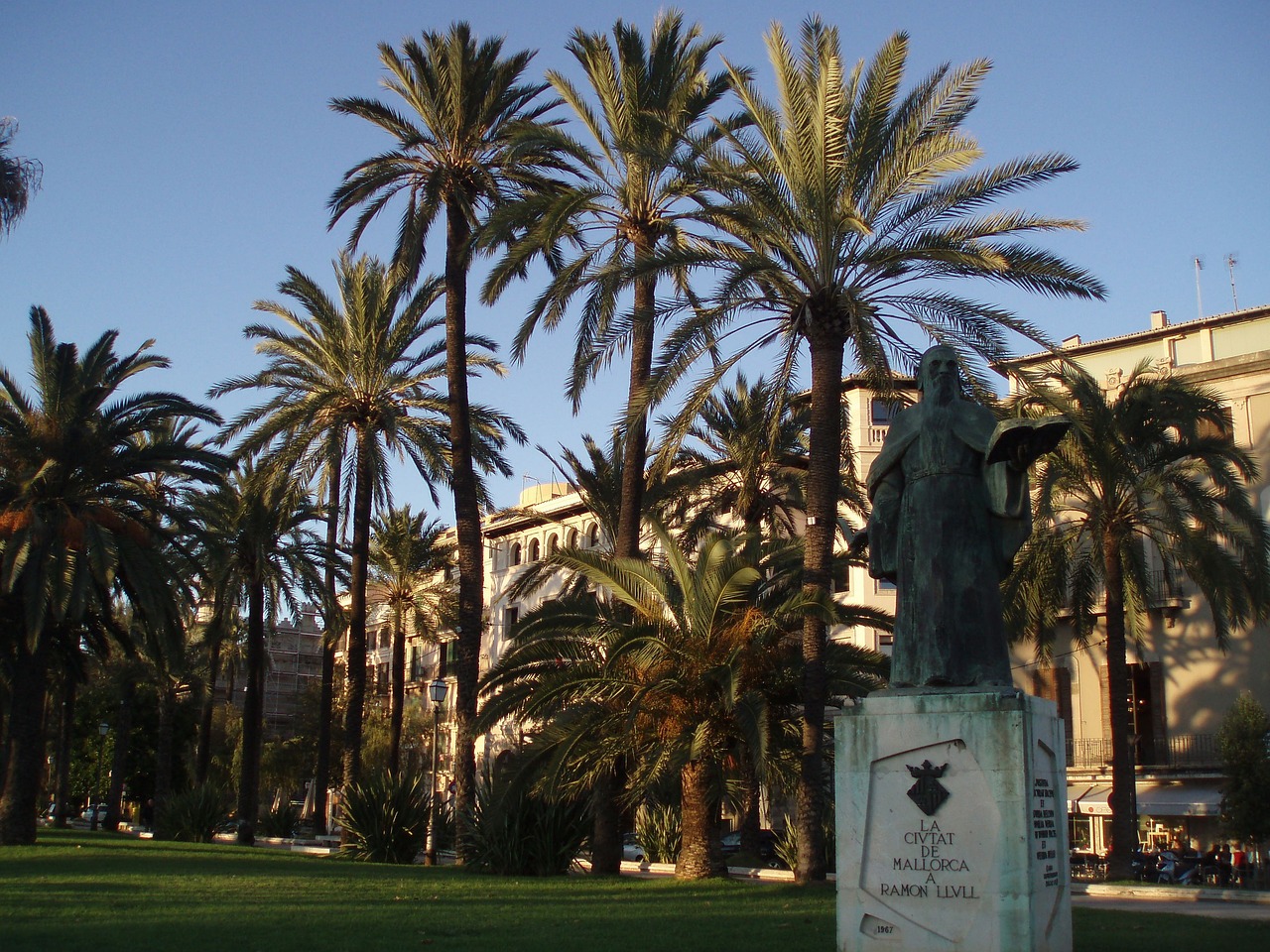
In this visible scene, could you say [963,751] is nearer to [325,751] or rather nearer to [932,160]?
[932,160]

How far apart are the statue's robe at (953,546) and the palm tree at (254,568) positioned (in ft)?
77.3

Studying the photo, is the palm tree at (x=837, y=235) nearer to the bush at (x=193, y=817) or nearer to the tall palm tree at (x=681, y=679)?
the tall palm tree at (x=681, y=679)

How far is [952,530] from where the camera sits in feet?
33.7

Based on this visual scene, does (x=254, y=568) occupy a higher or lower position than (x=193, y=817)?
higher

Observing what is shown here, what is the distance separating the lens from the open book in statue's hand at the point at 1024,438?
31.6 feet

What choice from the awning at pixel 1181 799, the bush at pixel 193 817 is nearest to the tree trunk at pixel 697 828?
the bush at pixel 193 817

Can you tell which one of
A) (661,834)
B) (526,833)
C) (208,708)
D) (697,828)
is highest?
(208,708)

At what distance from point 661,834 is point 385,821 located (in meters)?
5.60

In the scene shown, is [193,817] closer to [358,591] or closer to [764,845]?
[358,591]

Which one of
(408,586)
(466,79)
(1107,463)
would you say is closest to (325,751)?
(408,586)

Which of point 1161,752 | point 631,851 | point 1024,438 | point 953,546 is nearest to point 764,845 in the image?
point 631,851

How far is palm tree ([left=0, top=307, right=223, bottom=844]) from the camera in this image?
25.3 m

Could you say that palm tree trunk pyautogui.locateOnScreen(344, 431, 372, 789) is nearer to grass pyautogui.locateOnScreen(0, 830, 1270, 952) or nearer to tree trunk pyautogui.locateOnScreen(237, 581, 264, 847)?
tree trunk pyautogui.locateOnScreen(237, 581, 264, 847)

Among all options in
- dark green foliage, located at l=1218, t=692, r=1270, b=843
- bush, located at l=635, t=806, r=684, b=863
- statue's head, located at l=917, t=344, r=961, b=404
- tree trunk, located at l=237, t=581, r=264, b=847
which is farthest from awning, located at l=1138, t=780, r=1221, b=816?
statue's head, located at l=917, t=344, r=961, b=404
